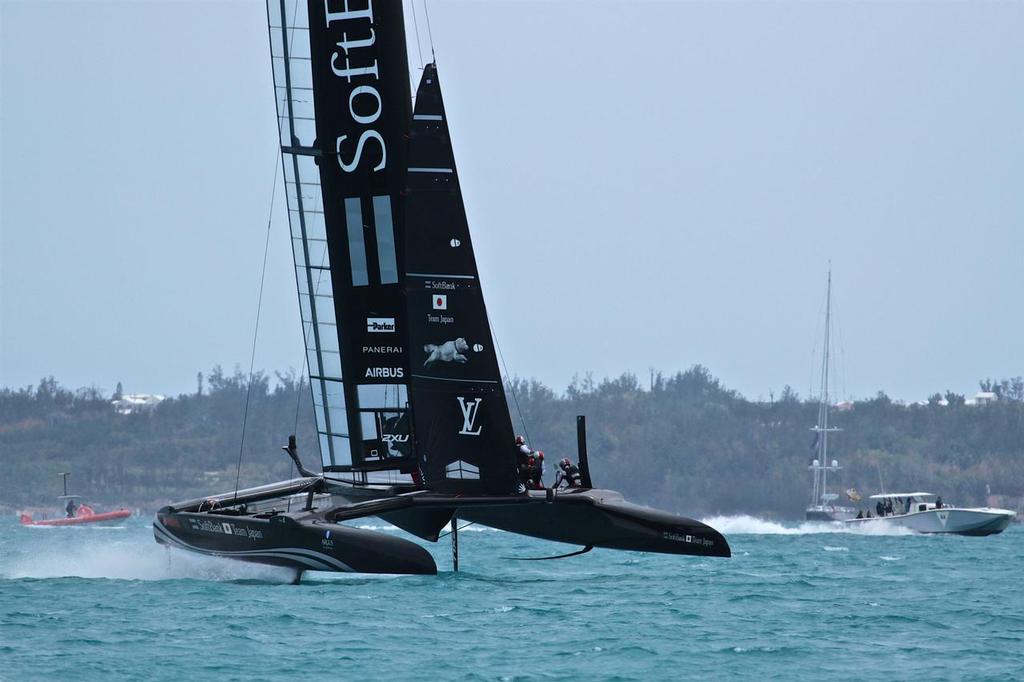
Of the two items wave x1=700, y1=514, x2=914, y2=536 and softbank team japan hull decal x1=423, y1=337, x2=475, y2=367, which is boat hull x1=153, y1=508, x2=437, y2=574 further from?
wave x1=700, y1=514, x2=914, y2=536

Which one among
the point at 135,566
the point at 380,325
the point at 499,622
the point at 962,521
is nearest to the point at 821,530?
the point at 962,521

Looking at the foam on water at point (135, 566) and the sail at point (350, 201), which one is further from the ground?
the sail at point (350, 201)

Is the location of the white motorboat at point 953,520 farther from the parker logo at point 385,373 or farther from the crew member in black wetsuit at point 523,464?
the crew member in black wetsuit at point 523,464

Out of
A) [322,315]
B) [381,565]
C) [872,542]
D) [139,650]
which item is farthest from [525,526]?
[872,542]

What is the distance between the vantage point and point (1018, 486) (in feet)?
385

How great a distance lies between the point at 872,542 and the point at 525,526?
93.9 ft

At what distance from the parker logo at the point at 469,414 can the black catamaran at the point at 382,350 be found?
0.03 meters

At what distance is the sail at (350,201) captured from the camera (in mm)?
24062

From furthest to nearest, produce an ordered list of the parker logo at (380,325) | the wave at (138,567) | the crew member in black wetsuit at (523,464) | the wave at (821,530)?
the wave at (821,530)
the wave at (138,567)
the parker logo at (380,325)
the crew member in black wetsuit at (523,464)

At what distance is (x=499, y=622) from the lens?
21.8 m

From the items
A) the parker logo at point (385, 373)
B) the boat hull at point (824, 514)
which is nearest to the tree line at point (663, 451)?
the boat hull at point (824, 514)

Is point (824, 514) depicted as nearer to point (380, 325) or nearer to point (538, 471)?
point (380, 325)

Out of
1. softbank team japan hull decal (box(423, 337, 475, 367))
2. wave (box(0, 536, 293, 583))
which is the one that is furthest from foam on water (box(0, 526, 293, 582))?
softbank team japan hull decal (box(423, 337, 475, 367))

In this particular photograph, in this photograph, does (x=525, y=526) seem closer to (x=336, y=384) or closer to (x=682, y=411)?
(x=336, y=384)
